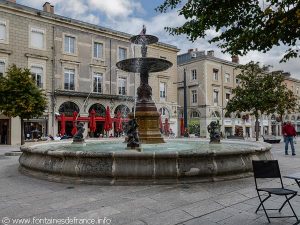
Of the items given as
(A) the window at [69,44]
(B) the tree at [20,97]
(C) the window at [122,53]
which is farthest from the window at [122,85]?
(B) the tree at [20,97]

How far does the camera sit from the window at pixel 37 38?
28.2 metres

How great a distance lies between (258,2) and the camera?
6480mm

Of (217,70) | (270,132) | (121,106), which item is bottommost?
(270,132)

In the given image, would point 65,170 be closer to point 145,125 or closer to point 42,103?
point 145,125

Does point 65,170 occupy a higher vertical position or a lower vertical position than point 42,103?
lower

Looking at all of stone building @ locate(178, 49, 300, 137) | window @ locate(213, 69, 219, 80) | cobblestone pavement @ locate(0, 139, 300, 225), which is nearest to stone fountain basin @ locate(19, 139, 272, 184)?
cobblestone pavement @ locate(0, 139, 300, 225)

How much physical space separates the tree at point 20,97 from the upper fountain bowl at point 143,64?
874cm

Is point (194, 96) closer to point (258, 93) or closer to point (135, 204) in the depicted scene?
point (258, 93)

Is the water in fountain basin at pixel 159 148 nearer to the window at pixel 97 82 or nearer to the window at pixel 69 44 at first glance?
the window at pixel 69 44

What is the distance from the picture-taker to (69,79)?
30.4m

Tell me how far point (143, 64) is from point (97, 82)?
21.6 metres

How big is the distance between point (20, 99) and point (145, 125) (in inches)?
396

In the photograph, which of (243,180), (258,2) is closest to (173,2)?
(258,2)

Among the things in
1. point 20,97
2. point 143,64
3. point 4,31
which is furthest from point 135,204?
point 4,31
